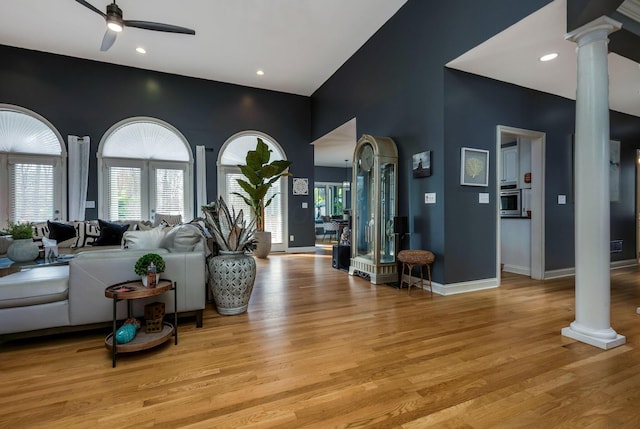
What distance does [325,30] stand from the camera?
4.87 metres

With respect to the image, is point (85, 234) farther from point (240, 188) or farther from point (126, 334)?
point (126, 334)

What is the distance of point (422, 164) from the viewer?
399 cm

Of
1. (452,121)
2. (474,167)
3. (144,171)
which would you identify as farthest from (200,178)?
(474,167)

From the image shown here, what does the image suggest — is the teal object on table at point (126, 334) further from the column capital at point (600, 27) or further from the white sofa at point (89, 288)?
the column capital at point (600, 27)

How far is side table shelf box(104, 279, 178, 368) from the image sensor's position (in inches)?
79.0

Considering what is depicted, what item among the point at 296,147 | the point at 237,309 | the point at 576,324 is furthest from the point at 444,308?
the point at 296,147

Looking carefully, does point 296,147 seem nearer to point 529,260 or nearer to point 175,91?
point 175,91

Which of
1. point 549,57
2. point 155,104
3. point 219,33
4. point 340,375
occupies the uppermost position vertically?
point 219,33

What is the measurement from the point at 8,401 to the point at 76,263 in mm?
947

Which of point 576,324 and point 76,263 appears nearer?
point 76,263

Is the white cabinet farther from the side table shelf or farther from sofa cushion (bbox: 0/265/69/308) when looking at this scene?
sofa cushion (bbox: 0/265/69/308)

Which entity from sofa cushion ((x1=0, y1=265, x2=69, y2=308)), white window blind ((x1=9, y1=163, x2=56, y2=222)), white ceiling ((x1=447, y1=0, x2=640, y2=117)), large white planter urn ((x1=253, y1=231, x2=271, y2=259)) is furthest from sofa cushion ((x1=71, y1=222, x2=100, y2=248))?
white ceiling ((x1=447, y1=0, x2=640, y2=117))

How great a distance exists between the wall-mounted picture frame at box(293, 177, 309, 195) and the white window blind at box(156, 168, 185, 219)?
2.61m

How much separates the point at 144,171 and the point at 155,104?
1.45m
